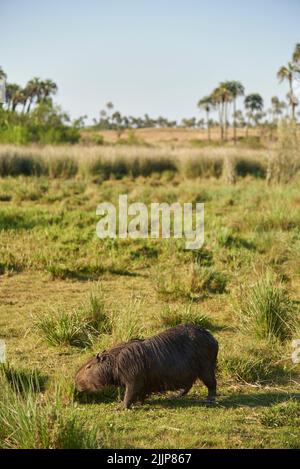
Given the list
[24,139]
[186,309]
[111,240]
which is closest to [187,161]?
[24,139]

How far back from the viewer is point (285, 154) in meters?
20.3

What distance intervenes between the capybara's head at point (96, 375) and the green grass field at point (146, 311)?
3.9 inches

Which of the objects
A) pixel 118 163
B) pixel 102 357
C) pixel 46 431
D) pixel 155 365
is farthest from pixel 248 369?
pixel 118 163

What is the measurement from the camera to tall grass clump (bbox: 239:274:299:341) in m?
6.57

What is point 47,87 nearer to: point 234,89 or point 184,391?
point 234,89

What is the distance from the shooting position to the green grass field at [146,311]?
419cm

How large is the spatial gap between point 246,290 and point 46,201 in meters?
8.90

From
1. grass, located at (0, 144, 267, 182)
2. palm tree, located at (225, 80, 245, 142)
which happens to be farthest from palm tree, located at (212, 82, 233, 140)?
grass, located at (0, 144, 267, 182)

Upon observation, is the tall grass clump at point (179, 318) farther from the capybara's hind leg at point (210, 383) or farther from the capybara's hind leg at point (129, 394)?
the capybara's hind leg at point (129, 394)

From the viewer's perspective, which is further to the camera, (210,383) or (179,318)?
(179,318)

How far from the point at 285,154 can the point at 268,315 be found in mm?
14392

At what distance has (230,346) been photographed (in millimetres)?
6352

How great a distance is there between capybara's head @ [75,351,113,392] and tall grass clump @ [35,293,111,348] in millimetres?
1230

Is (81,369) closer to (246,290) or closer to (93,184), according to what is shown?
(246,290)
